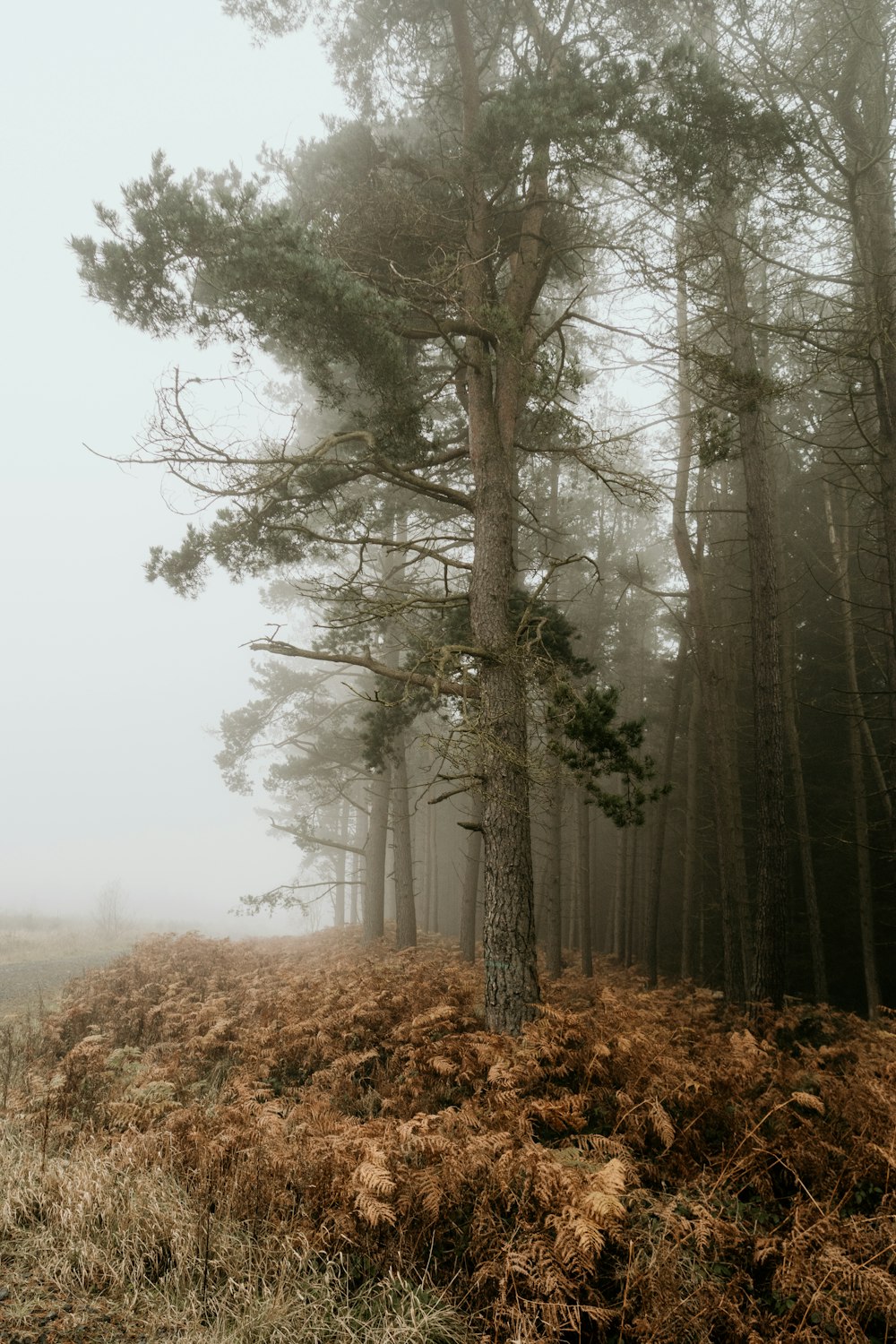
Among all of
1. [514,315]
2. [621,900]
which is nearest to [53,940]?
[621,900]

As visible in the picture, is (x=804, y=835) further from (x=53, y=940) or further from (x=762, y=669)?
(x=53, y=940)

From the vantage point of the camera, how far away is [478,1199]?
3.66 meters

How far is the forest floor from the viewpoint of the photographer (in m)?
3.05

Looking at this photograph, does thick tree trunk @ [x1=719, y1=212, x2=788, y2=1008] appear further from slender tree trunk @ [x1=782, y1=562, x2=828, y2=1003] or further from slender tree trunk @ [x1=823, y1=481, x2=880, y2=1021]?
slender tree trunk @ [x1=782, y1=562, x2=828, y2=1003]

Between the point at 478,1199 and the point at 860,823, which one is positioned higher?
the point at 860,823

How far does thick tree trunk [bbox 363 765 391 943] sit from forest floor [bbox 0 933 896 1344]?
10.2 metres

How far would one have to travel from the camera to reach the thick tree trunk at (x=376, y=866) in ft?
54.5

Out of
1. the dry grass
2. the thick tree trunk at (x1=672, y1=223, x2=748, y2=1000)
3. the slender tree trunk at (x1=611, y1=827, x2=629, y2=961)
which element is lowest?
the dry grass

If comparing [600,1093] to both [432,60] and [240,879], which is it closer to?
[432,60]

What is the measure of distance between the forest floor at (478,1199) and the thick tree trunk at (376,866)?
33.6 ft

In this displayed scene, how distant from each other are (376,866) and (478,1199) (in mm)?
13777

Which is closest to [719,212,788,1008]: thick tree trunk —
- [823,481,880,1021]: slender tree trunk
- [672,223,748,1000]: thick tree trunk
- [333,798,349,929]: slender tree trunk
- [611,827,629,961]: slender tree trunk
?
[672,223,748,1000]: thick tree trunk

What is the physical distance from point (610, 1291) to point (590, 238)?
9687mm

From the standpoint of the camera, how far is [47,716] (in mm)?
102750
